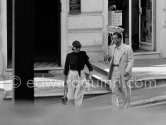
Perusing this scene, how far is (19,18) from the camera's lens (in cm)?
336

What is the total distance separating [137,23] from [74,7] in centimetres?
271

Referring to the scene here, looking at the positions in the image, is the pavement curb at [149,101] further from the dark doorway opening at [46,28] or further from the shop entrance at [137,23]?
the dark doorway opening at [46,28]

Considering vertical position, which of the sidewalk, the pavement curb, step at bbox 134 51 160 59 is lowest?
the pavement curb

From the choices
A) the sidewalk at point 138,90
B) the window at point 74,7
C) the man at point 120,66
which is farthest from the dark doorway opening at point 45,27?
the man at point 120,66

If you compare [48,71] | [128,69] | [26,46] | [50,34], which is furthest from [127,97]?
[50,34]

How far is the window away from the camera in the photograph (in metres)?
16.3

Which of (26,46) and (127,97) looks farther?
(127,97)

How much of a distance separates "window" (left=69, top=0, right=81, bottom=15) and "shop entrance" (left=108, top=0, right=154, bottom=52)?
149cm

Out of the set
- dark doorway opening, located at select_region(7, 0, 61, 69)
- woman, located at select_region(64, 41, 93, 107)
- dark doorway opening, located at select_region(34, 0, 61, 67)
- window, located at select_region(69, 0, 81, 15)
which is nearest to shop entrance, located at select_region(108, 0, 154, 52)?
window, located at select_region(69, 0, 81, 15)

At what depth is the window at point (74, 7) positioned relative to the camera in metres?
16.3

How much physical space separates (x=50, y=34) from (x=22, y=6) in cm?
1708

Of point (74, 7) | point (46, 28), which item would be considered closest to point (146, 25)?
point (74, 7)

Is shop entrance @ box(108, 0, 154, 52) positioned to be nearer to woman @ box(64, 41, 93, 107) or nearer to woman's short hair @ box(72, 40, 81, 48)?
woman @ box(64, 41, 93, 107)

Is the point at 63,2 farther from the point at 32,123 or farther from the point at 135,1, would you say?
the point at 32,123
